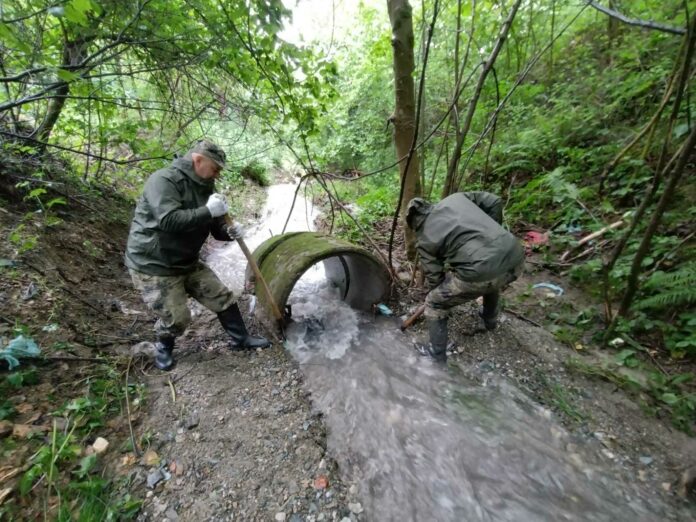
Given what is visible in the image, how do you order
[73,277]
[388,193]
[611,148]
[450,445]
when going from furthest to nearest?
1. [388,193]
2. [611,148]
3. [73,277]
4. [450,445]

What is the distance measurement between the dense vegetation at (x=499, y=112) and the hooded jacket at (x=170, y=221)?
72 centimetres

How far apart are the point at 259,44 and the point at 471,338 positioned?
3.64m

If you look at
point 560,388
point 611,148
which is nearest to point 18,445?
point 560,388

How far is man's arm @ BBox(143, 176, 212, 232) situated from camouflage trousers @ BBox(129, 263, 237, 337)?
1.91ft

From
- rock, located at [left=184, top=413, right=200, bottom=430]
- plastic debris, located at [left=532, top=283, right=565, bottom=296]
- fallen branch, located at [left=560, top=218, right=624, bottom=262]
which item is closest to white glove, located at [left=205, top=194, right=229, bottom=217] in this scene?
rock, located at [left=184, top=413, right=200, bottom=430]

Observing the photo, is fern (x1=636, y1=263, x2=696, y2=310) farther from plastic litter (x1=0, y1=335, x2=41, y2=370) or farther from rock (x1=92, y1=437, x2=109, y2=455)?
plastic litter (x1=0, y1=335, x2=41, y2=370)

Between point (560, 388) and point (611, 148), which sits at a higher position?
point (611, 148)

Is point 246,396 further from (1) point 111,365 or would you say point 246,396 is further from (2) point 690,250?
(2) point 690,250

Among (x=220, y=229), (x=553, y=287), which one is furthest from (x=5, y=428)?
(x=553, y=287)

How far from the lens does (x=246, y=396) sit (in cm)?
282

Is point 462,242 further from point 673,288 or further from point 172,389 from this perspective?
point 172,389

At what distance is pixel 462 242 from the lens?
108 inches

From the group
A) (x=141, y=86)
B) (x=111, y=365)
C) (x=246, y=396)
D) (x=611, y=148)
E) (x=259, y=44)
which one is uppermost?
(x=141, y=86)

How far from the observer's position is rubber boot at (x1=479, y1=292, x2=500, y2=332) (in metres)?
3.17
